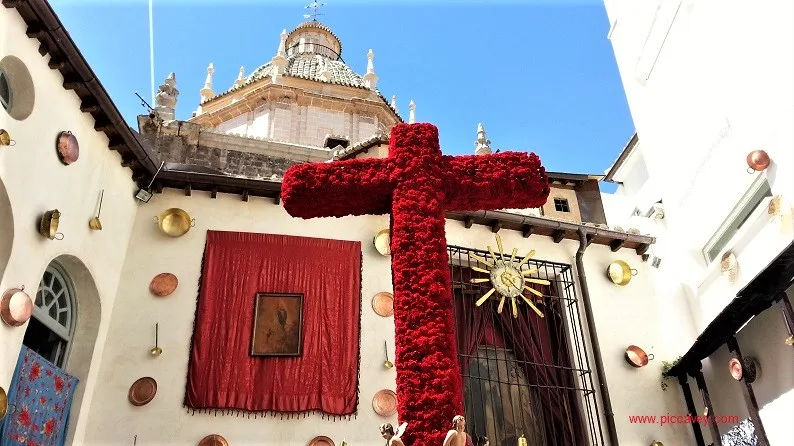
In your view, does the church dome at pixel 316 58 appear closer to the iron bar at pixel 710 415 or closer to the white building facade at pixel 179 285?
the white building facade at pixel 179 285

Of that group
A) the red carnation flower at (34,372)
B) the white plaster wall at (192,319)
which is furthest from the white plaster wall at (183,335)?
the red carnation flower at (34,372)

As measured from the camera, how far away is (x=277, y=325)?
375 inches

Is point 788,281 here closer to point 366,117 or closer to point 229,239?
point 229,239

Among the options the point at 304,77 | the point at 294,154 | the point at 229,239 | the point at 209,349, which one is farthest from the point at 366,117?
the point at 209,349

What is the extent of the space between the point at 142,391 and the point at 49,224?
2772 millimetres

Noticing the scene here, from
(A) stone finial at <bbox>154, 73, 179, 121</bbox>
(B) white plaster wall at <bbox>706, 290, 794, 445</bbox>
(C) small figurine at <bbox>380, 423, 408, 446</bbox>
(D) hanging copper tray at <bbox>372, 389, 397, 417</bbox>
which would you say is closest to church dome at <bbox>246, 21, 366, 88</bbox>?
(A) stone finial at <bbox>154, 73, 179, 121</bbox>

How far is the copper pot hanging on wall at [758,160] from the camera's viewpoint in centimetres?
913

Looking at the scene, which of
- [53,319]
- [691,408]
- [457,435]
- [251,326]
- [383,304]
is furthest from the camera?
[691,408]

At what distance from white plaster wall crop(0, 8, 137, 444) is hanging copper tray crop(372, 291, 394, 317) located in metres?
4.19

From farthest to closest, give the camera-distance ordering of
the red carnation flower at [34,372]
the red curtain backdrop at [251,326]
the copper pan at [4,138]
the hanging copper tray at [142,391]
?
1. the red curtain backdrop at [251,326]
2. the hanging copper tray at [142,391]
3. the red carnation flower at [34,372]
4. the copper pan at [4,138]

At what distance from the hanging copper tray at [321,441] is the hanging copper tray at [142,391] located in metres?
2.44

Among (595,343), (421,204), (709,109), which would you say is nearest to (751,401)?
(595,343)

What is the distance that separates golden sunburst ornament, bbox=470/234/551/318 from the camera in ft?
35.5

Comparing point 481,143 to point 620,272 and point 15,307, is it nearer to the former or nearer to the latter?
point 620,272
